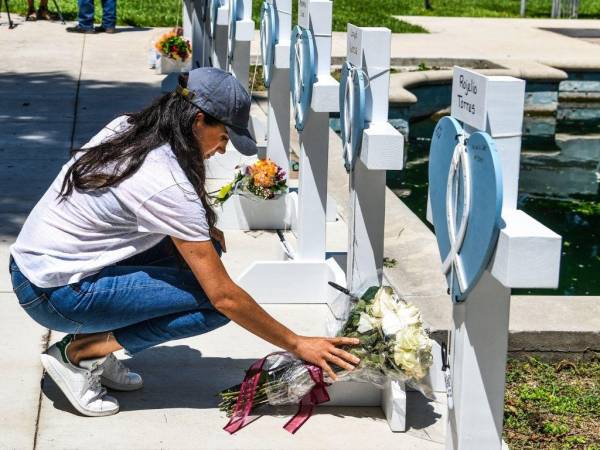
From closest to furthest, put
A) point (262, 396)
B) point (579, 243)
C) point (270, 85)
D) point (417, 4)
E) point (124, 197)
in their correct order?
point (124, 197)
point (262, 396)
point (270, 85)
point (579, 243)
point (417, 4)

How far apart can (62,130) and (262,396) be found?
193 inches

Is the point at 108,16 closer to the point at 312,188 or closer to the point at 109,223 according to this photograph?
the point at 312,188

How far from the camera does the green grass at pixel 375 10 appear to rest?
599 inches

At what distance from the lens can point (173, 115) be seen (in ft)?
12.0

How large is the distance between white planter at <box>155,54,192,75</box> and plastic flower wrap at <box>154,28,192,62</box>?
0.10 m

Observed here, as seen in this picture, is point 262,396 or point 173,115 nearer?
point 173,115

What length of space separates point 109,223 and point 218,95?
1.73ft

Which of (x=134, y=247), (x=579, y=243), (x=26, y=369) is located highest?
(x=134, y=247)

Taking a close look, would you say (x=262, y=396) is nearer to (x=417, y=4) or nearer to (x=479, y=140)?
(x=479, y=140)

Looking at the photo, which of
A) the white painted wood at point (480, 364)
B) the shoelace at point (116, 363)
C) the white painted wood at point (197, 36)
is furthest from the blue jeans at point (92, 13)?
the white painted wood at point (480, 364)

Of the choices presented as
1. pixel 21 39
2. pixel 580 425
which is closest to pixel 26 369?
pixel 580 425

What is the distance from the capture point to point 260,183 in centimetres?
623

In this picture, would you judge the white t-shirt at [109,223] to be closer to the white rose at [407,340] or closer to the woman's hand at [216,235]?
the woman's hand at [216,235]

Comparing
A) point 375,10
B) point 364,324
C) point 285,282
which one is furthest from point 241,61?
point 375,10
